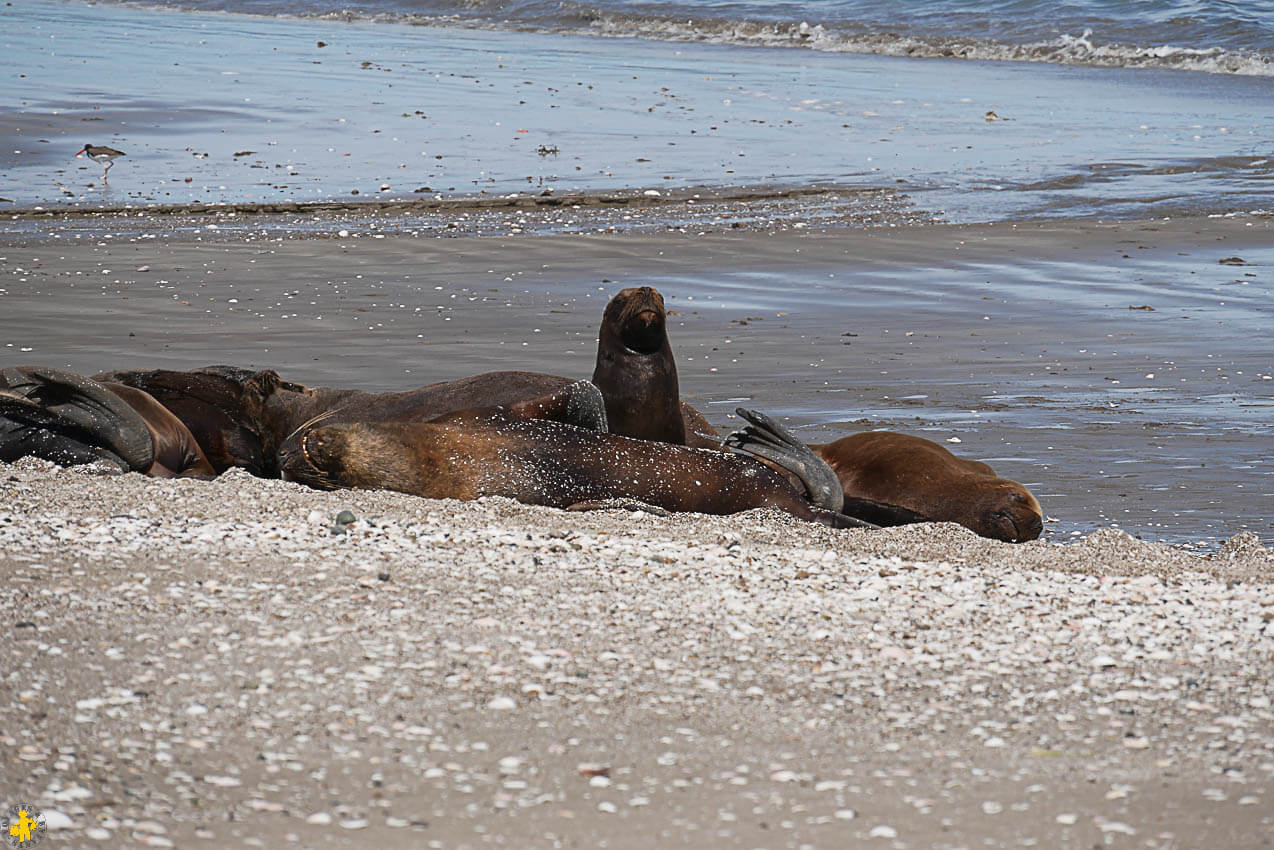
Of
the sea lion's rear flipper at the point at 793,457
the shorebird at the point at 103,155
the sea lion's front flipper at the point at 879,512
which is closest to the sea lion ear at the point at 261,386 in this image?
the sea lion's rear flipper at the point at 793,457

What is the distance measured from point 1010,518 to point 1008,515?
0.04 ft

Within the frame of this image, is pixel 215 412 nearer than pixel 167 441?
No

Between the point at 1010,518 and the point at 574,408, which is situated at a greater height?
the point at 574,408

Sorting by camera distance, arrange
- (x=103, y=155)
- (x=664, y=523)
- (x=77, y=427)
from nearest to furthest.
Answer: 1. (x=664, y=523)
2. (x=77, y=427)
3. (x=103, y=155)

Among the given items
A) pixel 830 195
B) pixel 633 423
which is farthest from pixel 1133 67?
pixel 633 423

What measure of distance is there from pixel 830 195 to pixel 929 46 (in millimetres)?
15840

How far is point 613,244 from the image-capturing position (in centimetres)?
1134

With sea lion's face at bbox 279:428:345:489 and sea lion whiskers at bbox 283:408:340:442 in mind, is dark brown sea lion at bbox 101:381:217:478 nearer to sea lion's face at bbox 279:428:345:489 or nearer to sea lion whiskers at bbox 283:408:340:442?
sea lion whiskers at bbox 283:408:340:442

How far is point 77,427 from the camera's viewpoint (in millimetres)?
5730

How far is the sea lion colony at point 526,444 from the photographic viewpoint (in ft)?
18.2

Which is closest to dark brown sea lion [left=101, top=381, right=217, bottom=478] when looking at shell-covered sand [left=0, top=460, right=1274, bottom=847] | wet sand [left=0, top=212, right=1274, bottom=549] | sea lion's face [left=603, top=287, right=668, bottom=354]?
shell-covered sand [left=0, top=460, right=1274, bottom=847]

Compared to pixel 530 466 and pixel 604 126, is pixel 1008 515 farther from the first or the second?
pixel 604 126

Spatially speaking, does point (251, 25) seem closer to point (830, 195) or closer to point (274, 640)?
point (830, 195)

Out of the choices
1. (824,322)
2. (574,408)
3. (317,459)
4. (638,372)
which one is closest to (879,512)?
(638,372)
